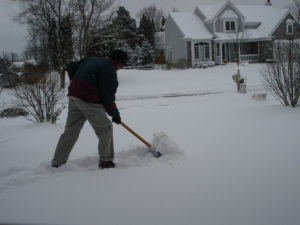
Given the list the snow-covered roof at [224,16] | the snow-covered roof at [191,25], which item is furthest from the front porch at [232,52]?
the snow-covered roof at [191,25]

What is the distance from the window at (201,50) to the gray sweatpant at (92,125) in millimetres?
29275

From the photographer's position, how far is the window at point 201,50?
31.7 m

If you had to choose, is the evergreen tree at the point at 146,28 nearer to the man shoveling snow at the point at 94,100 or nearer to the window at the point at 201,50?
the window at the point at 201,50

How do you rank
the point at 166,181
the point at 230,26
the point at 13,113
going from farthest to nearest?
the point at 230,26
the point at 13,113
the point at 166,181

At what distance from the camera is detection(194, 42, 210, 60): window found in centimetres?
3167

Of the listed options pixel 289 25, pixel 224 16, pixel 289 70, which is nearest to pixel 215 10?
pixel 224 16

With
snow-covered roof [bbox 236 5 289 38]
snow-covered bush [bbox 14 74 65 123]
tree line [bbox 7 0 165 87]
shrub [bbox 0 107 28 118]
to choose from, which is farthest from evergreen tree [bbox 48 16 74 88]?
snow-covered roof [bbox 236 5 289 38]

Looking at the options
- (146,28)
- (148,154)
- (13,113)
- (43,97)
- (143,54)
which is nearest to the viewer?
(148,154)

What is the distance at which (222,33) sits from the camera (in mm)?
31938

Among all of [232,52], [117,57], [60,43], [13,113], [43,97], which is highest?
[60,43]

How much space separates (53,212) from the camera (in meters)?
2.62

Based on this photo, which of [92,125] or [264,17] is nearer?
[92,125]

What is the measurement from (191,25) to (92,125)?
3102 cm

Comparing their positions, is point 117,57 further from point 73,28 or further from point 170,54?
point 170,54
